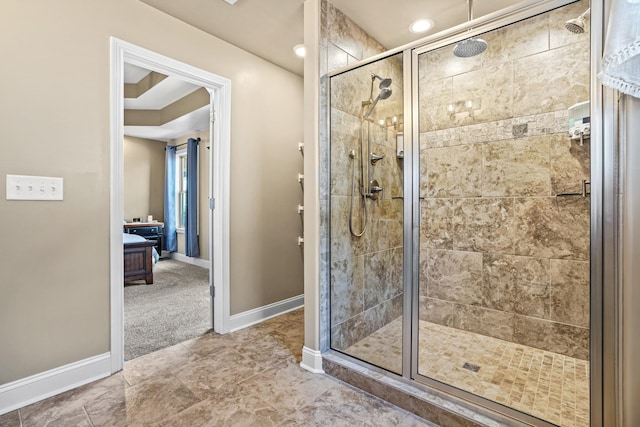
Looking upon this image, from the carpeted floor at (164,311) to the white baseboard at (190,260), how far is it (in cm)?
54

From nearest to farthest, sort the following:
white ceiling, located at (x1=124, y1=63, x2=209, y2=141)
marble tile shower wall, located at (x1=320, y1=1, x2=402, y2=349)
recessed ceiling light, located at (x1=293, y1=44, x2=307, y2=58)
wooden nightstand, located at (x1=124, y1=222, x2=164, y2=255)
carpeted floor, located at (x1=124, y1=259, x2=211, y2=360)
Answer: marble tile shower wall, located at (x1=320, y1=1, x2=402, y2=349)
carpeted floor, located at (x1=124, y1=259, x2=211, y2=360)
recessed ceiling light, located at (x1=293, y1=44, x2=307, y2=58)
white ceiling, located at (x1=124, y1=63, x2=209, y2=141)
wooden nightstand, located at (x1=124, y1=222, x2=164, y2=255)

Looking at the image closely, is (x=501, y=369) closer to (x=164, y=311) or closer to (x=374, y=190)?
(x=374, y=190)

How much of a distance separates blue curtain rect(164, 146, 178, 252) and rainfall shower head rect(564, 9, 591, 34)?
20.8 ft

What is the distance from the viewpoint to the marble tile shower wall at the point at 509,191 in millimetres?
2104

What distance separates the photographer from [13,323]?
1635 mm

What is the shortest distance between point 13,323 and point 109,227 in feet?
2.14

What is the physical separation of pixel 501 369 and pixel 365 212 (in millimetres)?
A: 1335

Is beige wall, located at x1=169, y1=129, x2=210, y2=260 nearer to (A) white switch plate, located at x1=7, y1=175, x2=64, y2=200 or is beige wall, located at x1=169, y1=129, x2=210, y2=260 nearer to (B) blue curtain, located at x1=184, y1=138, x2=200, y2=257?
(B) blue curtain, located at x1=184, y1=138, x2=200, y2=257

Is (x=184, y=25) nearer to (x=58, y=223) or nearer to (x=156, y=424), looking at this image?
(x=58, y=223)

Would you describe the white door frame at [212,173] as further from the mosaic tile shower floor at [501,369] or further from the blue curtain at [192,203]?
the blue curtain at [192,203]

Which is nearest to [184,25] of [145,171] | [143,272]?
[143,272]

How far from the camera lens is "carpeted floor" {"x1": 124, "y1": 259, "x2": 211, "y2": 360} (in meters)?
2.48

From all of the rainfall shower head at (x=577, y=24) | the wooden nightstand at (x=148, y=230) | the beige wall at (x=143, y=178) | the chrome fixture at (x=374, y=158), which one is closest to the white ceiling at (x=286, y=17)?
the rainfall shower head at (x=577, y=24)

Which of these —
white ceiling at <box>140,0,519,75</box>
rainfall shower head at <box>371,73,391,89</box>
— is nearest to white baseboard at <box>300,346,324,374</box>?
rainfall shower head at <box>371,73,391,89</box>
